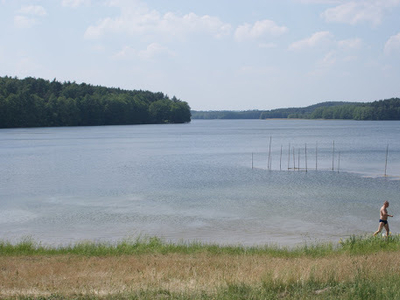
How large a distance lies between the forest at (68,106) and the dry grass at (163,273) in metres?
114

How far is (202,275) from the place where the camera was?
10586 mm

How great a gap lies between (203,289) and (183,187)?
24.3 m

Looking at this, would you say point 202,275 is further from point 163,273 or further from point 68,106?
point 68,106

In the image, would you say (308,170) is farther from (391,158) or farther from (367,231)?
(367,231)

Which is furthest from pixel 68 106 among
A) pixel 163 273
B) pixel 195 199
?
pixel 163 273

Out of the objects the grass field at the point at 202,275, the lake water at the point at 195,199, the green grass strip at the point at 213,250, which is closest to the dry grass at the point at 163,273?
the grass field at the point at 202,275

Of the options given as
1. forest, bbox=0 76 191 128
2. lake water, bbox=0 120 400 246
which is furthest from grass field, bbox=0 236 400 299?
forest, bbox=0 76 191 128

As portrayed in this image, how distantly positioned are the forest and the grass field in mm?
113074

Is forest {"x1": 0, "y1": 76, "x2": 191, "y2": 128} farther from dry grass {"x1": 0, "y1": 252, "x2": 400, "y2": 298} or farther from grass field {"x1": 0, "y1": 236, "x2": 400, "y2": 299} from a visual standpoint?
dry grass {"x1": 0, "y1": 252, "x2": 400, "y2": 298}

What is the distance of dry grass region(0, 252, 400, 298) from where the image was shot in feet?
30.6

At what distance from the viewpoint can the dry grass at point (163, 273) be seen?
9.32 meters

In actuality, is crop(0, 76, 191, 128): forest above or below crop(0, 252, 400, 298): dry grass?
above

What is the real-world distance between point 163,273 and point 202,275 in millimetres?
885

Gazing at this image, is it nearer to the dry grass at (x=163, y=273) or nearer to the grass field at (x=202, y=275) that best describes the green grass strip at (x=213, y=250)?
the grass field at (x=202, y=275)
